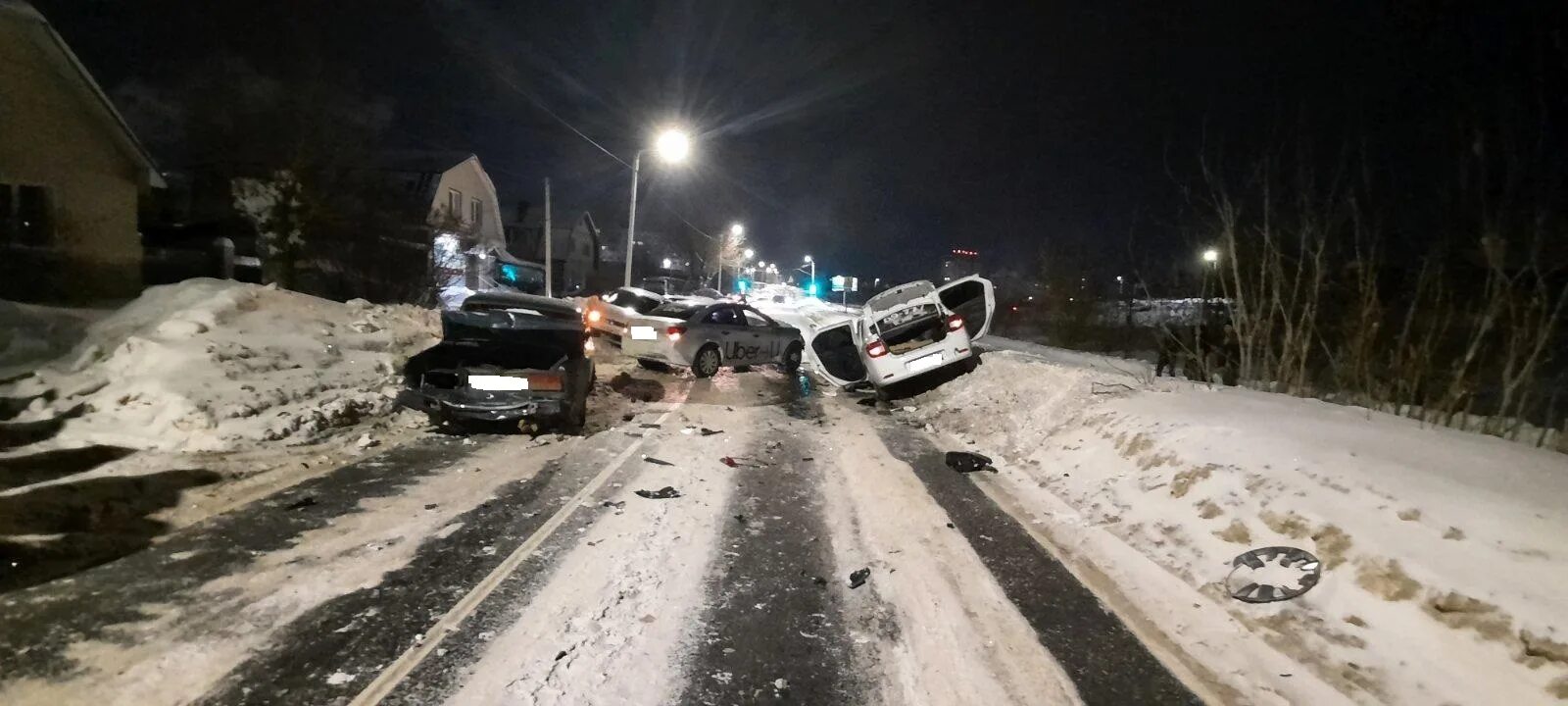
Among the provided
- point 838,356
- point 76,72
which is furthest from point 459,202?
point 838,356

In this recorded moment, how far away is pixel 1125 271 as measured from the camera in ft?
83.4

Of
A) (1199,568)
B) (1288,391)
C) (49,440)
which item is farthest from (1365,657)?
(49,440)

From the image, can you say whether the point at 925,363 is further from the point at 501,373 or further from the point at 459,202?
the point at 459,202

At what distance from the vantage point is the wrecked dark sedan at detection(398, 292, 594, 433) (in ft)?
29.2

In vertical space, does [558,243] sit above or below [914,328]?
above

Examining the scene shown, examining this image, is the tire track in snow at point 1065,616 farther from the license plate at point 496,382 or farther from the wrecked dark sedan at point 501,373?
the license plate at point 496,382

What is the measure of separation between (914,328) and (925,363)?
151 cm

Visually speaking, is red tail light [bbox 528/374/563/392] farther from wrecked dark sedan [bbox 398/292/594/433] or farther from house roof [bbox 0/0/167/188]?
house roof [bbox 0/0/167/188]

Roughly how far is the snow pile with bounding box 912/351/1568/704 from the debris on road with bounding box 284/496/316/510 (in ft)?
20.5

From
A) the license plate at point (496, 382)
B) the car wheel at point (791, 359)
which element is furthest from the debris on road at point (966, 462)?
the car wheel at point (791, 359)

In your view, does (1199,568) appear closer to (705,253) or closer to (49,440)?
(49,440)

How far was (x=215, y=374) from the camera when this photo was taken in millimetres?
8977

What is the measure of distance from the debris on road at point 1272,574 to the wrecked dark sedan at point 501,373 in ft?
23.3

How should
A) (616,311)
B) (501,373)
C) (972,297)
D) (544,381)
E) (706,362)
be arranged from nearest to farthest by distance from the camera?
Answer: 1. (501,373)
2. (544,381)
3. (972,297)
4. (706,362)
5. (616,311)
